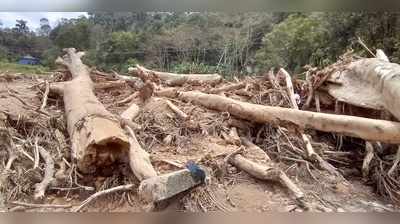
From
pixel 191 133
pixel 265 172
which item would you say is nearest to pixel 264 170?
pixel 265 172

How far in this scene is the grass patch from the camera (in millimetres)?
2703

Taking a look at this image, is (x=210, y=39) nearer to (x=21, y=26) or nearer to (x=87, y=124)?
(x=87, y=124)

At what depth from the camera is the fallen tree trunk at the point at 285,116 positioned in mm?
2650

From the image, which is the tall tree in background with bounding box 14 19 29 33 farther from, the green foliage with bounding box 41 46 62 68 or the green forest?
the green foliage with bounding box 41 46 62 68

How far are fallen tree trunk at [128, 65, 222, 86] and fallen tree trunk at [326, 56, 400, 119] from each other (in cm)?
66

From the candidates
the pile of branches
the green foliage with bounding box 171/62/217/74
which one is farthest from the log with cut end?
the green foliage with bounding box 171/62/217/74

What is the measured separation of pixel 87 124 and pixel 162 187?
1.68ft

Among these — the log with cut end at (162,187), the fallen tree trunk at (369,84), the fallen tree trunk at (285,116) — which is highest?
the fallen tree trunk at (369,84)

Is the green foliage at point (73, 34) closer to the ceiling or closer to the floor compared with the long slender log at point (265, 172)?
closer to the ceiling

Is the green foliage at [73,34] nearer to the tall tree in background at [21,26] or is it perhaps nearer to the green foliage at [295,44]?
the tall tree in background at [21,26]

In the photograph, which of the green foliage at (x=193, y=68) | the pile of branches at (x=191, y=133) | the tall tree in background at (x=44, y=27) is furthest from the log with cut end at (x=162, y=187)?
the tall tree in background at (x=44, y=27)

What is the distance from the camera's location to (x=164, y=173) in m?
2.56

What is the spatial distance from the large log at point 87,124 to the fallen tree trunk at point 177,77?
0.28 metres

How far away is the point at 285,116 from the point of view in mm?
2742
